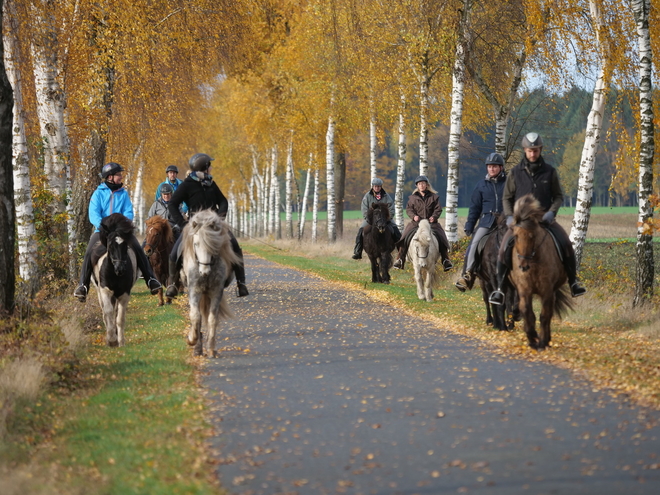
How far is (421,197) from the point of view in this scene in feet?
62.1

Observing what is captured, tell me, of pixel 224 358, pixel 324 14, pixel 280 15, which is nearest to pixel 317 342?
pixel 224 358

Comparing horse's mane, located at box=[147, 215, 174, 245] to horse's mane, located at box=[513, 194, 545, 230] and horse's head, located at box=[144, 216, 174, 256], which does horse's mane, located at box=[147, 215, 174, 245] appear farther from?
horse's mane, located at box=[513, 194, 545, 230]

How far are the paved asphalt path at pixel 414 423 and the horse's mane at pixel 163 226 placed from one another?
7158mm

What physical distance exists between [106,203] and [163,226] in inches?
208

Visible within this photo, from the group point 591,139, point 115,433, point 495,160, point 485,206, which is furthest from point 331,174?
point 115,433

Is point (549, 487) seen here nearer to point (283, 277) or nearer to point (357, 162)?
point (283, 277)

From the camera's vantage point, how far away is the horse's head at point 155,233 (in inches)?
728

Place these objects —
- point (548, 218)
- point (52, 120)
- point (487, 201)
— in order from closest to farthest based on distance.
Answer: point (548, 218) < point (487, 201) < point (52, 120)

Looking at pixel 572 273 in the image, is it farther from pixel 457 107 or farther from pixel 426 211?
pixel 457 107

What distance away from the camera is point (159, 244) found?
18656mm

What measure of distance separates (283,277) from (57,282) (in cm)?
848

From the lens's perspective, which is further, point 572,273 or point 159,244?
point 159,244

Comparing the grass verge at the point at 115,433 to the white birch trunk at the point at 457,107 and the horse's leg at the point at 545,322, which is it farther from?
the white birch trunk at the point at 457,107

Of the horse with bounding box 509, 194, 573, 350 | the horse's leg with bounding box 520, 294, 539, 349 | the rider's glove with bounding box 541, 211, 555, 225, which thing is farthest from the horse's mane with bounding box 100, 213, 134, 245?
the rider's glove with bounding box 541, 211, 555, 225
